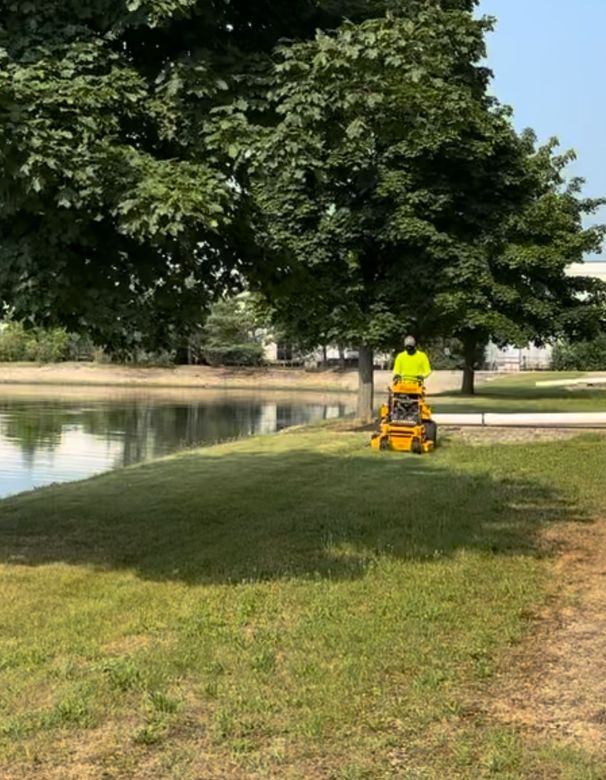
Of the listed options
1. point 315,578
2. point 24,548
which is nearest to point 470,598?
point 315,578

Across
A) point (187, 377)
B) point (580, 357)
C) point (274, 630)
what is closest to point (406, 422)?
point (274, 630)

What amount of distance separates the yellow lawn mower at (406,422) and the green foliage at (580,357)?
45.8 m

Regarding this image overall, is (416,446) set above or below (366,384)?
below

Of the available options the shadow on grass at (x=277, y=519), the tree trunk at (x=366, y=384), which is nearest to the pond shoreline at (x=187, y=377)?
the tree trunk at (x=366, y=384)

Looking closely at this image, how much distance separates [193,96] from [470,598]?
350 centimetres

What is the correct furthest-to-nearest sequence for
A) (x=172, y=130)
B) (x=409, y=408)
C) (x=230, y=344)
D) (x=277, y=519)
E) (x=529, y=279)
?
1. (x=230, y=344)
2. (x=529, y=279)
3. (x=409, y=408)
4. (x=277, y=519)
5. (x=172, y=130)

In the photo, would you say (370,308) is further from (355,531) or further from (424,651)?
(424,651)

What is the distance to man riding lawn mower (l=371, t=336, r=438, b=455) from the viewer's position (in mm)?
14531

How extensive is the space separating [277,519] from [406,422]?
609cm

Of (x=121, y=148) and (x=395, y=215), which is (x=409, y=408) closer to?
(x=395, y=215)

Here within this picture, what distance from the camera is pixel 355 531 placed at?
27.0 ft

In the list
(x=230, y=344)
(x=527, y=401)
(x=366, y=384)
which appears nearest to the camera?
(x=366, y=384)

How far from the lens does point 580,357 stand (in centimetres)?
6309

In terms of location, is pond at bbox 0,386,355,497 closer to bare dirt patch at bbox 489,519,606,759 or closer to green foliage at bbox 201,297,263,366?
bare dirt patch at bbox 489,519,606,759
